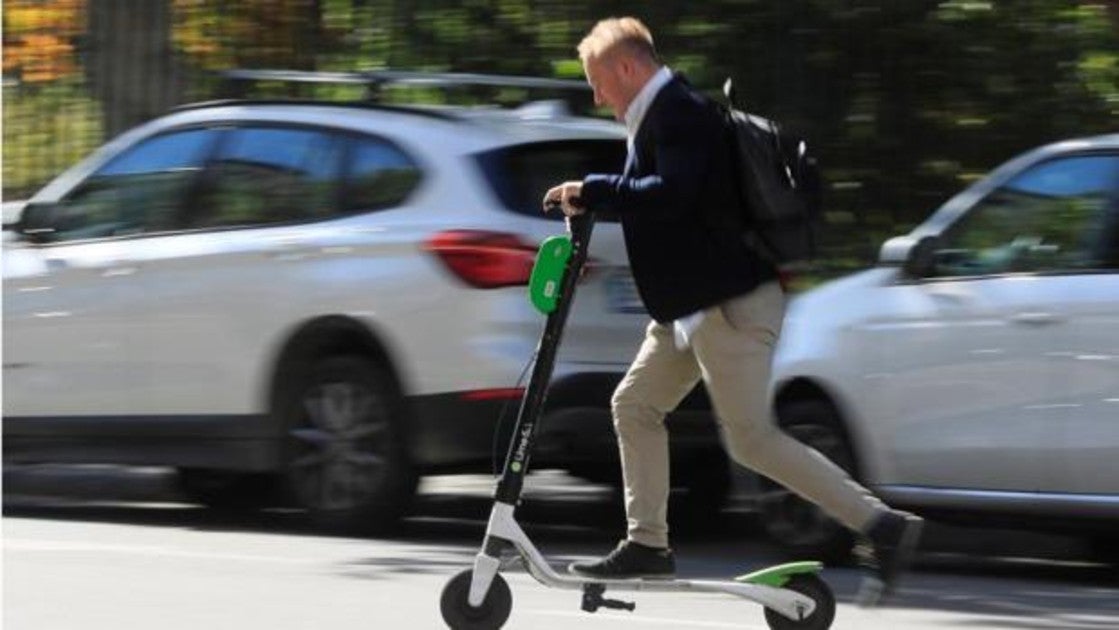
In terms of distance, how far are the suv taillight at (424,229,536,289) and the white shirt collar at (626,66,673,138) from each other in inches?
107

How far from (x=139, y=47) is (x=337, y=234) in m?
4.55

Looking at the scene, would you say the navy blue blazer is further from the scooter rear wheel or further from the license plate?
the license plate

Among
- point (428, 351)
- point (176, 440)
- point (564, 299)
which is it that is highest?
point (564, 299)

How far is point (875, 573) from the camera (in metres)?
7.22

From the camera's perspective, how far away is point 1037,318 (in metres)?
8.94

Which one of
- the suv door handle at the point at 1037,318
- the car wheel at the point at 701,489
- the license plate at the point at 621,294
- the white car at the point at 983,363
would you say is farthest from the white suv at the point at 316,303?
the suv door handle at the point at 1037,318

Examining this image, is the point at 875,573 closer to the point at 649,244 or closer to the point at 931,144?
the point at 649,244

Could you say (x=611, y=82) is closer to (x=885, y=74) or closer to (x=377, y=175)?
(x=377, y=175)

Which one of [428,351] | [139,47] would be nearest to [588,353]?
[428,351]

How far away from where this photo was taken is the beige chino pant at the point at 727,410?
708 centimetres

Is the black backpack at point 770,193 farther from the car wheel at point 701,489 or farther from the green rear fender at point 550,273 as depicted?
the car wheel at point 701,489

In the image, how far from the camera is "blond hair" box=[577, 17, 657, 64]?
7.20m

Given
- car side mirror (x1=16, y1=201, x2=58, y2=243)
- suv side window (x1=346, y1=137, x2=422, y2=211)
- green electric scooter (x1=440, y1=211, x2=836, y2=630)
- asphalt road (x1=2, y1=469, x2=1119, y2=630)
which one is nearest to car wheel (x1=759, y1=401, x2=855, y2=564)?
asphalt road (x1=2, y1=469, x2=1119, y2=630)

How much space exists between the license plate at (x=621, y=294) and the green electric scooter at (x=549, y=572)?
9.25 ft
